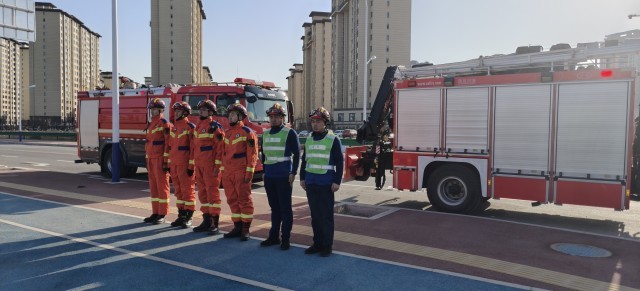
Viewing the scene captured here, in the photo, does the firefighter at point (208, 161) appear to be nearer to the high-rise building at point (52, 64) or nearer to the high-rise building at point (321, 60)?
the high-rise building at point (321, 60)

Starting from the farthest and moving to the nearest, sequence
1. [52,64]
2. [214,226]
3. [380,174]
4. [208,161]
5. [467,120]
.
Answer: [52,64] < [380,174] < [467,120] < [214,226] < [208,161]

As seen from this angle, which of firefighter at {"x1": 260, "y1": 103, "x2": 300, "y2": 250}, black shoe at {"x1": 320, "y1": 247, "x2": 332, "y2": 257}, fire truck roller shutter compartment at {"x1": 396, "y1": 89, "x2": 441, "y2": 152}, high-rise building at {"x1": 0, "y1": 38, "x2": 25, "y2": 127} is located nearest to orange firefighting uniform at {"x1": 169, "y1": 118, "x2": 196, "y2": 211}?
firefighter at {"x1": 260, "y1": 103, "x2": 300, "y2": 250}

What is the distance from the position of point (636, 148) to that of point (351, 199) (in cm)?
578

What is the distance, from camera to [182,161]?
7.75 meters

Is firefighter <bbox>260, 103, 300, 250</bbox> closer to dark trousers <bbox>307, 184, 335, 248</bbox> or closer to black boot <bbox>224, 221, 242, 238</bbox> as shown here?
dark trousers <bbox>307, 184, 335, 248</bbox>

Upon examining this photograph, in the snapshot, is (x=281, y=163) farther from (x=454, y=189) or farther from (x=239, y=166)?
(x=454, y=189)

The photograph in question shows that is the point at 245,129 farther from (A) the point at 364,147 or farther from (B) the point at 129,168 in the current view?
(B) the point at 129,168

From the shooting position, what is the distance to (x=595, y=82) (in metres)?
7.94

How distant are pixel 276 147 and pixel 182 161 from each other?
6.71 feet

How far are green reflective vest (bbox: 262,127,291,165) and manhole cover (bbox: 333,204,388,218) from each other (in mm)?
3102

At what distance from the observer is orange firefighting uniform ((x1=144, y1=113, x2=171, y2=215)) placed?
8117 mm

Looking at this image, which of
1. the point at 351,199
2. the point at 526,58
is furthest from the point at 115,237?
the point at 526,58

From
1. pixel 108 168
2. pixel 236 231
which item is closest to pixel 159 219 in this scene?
→ pixel 236 231

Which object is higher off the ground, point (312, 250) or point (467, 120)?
point (467, 120)
